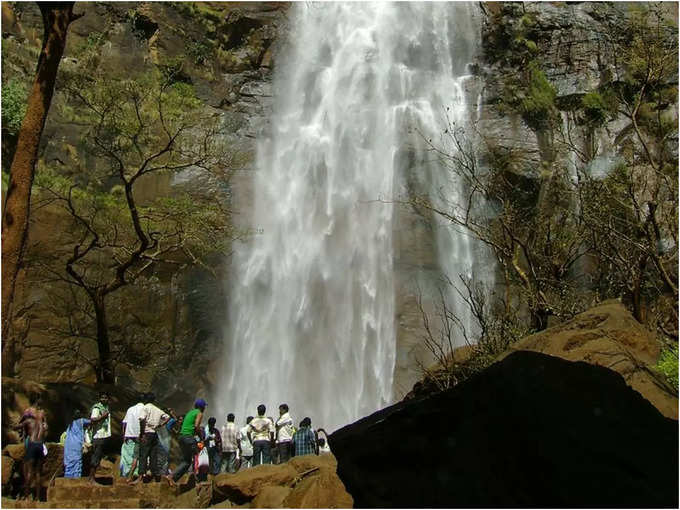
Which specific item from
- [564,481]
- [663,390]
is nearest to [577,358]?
[663,390]

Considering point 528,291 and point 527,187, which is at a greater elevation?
point 527,187

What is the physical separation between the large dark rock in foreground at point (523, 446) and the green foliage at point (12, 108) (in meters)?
18.1

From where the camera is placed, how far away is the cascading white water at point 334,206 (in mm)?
19094

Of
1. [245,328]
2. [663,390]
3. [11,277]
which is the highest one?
[245,328]

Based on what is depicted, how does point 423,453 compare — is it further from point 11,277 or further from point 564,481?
point 11,277

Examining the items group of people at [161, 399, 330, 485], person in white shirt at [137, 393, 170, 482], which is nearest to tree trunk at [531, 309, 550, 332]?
group of people at [161, 399, 330, 485]

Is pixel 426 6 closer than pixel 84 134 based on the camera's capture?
No

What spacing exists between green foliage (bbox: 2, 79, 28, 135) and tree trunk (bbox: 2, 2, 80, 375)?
12.8 m

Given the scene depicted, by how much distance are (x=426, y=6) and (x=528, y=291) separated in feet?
70.7

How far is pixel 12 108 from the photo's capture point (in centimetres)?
1980

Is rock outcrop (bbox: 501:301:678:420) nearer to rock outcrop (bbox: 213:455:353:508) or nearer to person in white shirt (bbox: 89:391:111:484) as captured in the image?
rock outcrop (bbox: 213:455:353:508)

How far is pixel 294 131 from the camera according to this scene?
79.0ft

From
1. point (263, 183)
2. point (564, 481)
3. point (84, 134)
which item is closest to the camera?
point (564, 481)

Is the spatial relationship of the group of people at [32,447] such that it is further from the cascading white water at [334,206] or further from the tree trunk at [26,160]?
the cascading white water at [334,206]
